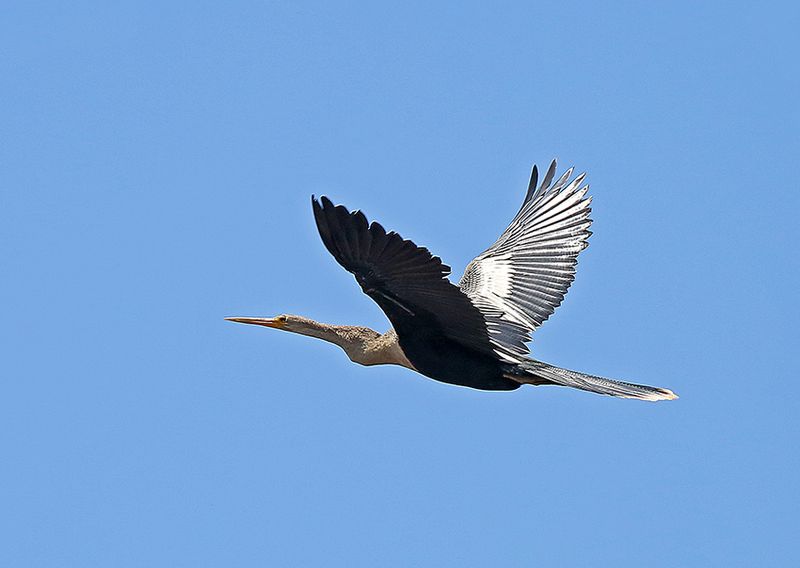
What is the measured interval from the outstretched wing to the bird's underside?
1 cm

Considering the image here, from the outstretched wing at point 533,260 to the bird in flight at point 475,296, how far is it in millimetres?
13

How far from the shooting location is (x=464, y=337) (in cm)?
1099

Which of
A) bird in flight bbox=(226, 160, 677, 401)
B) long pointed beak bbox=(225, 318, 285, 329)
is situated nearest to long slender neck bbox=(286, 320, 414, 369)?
bird in flight bbox=(226, 160, 677, 401)

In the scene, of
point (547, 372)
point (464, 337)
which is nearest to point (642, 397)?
point (547, 372)

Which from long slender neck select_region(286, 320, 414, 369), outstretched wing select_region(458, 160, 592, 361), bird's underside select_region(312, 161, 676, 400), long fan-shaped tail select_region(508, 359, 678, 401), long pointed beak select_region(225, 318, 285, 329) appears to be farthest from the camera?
outstretched wing select_region(458, 160, 592, 361)

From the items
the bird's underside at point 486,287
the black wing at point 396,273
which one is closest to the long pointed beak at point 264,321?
the bird's underside at point 486,287

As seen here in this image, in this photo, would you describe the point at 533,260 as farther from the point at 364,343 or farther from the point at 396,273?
the point at 396,273

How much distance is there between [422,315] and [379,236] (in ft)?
4.84

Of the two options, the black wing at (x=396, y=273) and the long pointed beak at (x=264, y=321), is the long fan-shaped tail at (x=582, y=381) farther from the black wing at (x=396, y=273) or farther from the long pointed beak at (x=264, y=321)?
the long pointed beak at (x=264, y=321)

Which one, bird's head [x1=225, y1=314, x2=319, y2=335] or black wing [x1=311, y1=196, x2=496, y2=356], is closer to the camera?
black wing [x1=311, y1=196, x2=496, y2=356]

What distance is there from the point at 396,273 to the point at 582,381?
251 centimetres

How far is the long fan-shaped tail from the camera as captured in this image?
11.4 meters

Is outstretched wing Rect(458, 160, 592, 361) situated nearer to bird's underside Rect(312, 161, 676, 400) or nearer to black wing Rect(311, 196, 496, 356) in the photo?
bird's underside Rect(312, 161, 676, 400)

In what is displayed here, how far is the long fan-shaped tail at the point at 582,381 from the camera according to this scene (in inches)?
447
